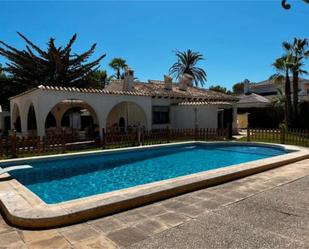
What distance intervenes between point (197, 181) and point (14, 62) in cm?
2724

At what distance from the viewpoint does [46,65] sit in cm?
2942

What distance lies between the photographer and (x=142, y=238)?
4172 millimetres

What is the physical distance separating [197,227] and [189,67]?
161ft

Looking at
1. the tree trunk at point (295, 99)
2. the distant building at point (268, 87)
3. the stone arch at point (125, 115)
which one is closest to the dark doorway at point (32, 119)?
the stone arch at point (125, 115)

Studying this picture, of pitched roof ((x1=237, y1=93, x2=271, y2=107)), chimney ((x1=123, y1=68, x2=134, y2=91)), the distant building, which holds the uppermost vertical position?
the distant building

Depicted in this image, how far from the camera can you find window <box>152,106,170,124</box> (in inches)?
910

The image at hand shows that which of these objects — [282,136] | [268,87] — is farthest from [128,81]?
[268,87]

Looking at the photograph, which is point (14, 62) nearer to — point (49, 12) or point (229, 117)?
point (49, 12)

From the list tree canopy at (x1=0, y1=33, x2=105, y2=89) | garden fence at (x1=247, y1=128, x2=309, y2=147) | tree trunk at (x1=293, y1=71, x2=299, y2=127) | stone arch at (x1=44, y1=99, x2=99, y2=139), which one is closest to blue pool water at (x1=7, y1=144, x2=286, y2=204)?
garden fence at (x1=247, y1=128, x2=309, y2=147)

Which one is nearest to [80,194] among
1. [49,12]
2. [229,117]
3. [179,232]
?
[179,232]

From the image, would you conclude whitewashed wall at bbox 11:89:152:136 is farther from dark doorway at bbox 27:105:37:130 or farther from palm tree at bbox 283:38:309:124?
palm tree at bbox 283:38:309:124

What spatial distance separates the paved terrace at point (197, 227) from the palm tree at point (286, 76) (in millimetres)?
20875

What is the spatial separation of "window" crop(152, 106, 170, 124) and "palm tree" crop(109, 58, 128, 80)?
28.6 meters

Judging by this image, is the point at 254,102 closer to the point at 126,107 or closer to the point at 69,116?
the point at 126,107
